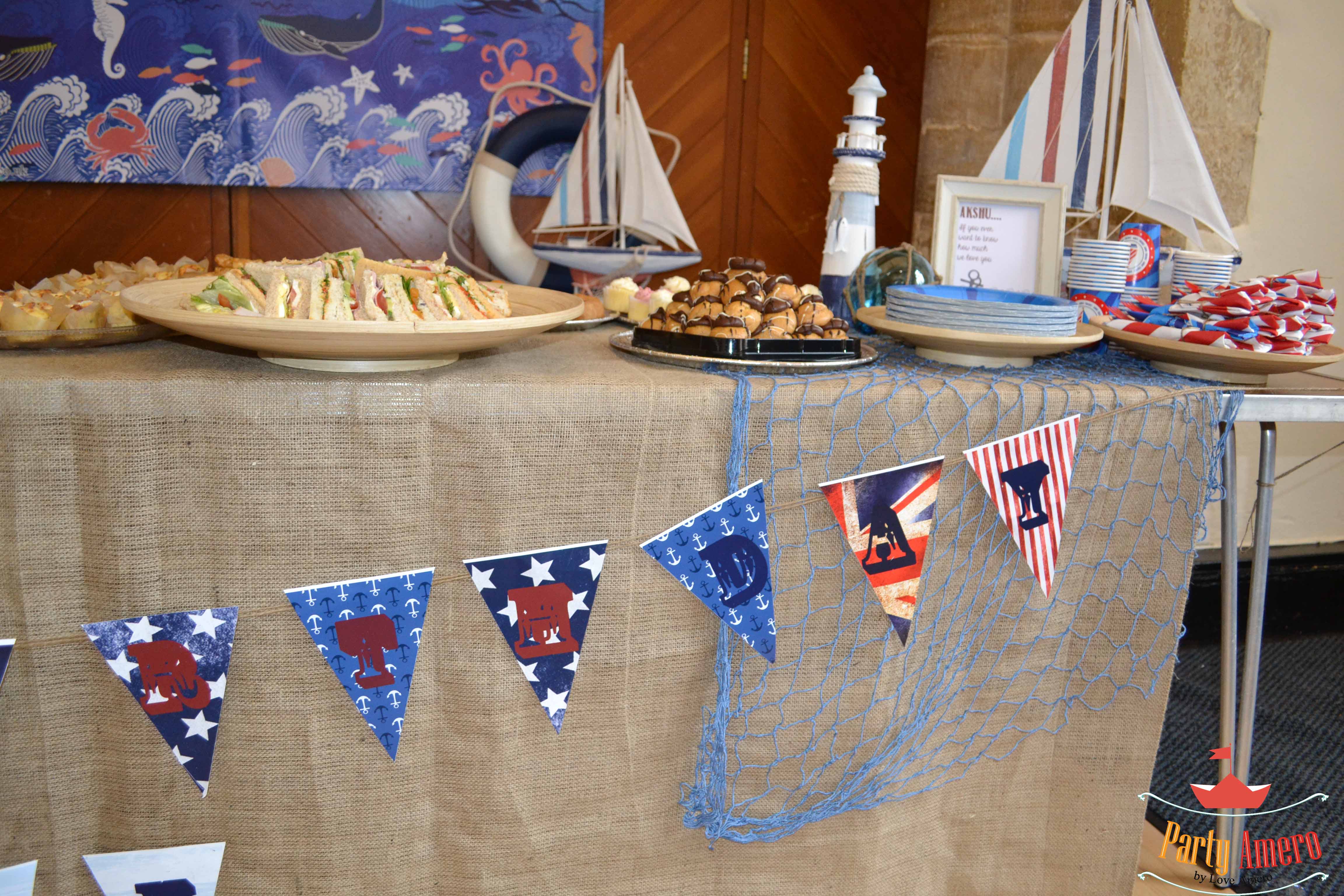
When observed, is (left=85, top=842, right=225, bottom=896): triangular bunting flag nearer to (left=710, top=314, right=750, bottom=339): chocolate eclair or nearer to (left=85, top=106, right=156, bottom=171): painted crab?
(left=710, top=314, right=750, bottom=339): chocolate eclair

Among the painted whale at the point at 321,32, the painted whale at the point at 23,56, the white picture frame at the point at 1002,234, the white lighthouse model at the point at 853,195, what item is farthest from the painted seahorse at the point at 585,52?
the white picture frame at the point at 1002,234

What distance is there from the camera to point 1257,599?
1.28 m

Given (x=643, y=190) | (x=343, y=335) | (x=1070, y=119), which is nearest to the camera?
(x=343, y=335)

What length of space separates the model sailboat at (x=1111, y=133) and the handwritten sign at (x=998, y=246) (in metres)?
0.06

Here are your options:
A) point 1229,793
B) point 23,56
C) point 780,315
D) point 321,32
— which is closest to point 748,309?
point 780,315

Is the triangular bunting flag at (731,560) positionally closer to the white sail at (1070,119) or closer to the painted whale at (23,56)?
the white sail at (1070,119)

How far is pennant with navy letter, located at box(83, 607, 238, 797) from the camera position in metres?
0.89

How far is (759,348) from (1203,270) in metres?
0.78

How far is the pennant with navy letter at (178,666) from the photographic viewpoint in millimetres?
890

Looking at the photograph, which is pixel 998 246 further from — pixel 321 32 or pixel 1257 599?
pixel 321 32

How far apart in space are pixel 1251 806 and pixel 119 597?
1.47 metres

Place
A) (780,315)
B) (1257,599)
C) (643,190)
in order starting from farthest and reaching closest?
1. (643,190)
2. (1257,599)
3. (780,315)

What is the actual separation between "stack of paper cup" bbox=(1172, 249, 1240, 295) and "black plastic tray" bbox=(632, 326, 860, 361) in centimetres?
64

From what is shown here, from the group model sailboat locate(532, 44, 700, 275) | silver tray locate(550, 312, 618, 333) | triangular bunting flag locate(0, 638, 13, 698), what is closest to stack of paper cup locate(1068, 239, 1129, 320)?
model sailboat locate(532, 44, 700, 275)
